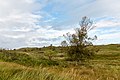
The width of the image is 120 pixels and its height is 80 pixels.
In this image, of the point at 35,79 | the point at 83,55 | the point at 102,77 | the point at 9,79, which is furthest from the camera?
the point at 83,55

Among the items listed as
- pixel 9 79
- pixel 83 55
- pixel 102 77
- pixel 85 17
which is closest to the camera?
pixel 9 79

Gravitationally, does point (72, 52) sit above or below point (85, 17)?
below

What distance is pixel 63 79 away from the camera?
5879 mm

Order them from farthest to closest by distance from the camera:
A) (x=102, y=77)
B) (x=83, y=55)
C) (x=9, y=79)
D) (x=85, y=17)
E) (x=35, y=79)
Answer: (x=85, y=17), (x=83, y=55), (x=102, y=77), (x=35, y=79), (x=9, y=79)

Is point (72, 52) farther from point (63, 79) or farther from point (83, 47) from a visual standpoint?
point (63, 79)

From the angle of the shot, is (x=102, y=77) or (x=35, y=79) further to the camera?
(x=102, y=77)

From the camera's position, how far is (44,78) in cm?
570

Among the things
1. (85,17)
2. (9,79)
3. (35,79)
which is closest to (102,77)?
(35,79)

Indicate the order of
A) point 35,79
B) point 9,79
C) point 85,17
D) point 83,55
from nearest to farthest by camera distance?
1. point 9,79
2. point 35,79
3. point 83,55
4. point 85,17

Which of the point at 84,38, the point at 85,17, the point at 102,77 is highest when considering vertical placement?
the point at 85,17

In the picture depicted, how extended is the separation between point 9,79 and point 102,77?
3.40 metres

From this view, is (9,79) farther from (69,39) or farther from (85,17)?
(85,17)

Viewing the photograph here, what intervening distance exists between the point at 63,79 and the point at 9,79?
4.05 feet

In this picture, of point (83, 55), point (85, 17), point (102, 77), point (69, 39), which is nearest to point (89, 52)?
point (83, 55)
